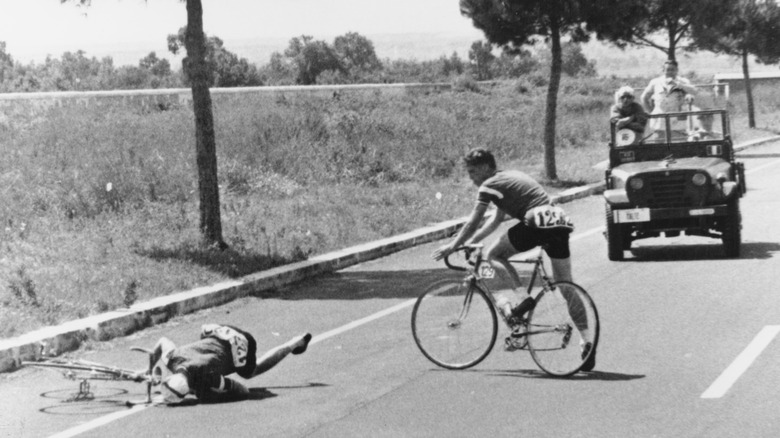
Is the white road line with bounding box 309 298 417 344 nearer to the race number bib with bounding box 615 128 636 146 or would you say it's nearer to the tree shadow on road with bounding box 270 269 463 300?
the tree shadow on road with bounding box 270 269 463 300

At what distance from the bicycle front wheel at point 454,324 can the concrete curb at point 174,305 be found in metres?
2.88

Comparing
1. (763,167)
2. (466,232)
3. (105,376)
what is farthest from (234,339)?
(763,167)

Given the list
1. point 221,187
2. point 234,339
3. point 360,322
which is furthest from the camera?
point 221,187

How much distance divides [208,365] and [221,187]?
45.7 feet

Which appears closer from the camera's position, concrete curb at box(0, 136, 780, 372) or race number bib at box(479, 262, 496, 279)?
race number bib at box(479, 262, 496, 279)

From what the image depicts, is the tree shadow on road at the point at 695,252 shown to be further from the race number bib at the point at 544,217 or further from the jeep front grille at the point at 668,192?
the race number bib at the point at 544,217

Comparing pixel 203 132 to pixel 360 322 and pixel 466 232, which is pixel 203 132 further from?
pixel 466 232

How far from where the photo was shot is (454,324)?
31.3 feet

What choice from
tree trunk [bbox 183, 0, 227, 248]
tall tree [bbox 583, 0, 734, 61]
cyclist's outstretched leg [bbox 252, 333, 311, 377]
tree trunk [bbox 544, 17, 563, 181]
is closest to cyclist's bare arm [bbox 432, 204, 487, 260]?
cyclist's outstretched leg [bbox 252, 333, 311, 377]

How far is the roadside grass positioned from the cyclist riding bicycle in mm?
4338

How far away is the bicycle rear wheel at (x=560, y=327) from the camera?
9023mm

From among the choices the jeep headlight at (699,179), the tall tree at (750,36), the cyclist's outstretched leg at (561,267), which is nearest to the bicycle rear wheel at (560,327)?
the cyclist's outstretched leg at (561,267)

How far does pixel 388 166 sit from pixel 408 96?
80.0 ft

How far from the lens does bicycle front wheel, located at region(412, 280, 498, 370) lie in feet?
30.8
